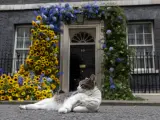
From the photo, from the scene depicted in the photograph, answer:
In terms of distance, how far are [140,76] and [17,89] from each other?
5.65m

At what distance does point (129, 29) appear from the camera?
12.3 m

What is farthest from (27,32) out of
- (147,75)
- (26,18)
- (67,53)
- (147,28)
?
(147,75)

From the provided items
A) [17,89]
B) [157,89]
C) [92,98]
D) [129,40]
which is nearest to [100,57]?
[129,40]

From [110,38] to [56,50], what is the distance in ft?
7.11

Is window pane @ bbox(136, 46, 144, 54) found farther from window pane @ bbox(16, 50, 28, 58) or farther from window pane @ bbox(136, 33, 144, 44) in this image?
window pane @ bbox(16, 50, 28, 58)

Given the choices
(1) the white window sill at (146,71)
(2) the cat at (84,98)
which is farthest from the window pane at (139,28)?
(2) the cat at (84,98)

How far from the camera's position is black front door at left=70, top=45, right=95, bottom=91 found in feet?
38.8

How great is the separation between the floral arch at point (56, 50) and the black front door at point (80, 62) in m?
1.58

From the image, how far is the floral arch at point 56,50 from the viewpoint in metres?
8.77

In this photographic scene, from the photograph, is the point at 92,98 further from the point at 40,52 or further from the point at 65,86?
the point at 65,86

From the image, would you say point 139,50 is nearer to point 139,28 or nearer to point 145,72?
point 139,28

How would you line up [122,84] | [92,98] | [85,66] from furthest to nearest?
[85,66]
[122,84]
[92,98]

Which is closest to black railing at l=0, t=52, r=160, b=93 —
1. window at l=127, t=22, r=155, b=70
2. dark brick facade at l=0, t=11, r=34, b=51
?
window at l=127, t=22, r=155, b=70

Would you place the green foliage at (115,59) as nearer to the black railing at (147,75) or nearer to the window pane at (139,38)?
the black railing at (147,75)
